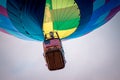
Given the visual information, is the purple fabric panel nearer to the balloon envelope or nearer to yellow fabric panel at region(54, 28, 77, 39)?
the balloon envelope

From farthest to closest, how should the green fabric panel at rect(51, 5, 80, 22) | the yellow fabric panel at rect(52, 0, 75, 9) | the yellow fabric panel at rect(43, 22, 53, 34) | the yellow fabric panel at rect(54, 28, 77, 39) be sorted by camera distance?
the yellow fabric panel at rect(54, 28, 77, 39) < the yellow fabric panel at rect(43, 22, 53, 34) < the green fabric panel at rect(51, 5, 80, 22) < the yellow fabric panel at rect(52, 0, 75, 9)

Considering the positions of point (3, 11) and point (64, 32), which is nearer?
point (3, 11)

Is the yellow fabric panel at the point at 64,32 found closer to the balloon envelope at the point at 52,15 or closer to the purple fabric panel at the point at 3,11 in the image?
the balloon envelope at the point at 52,15

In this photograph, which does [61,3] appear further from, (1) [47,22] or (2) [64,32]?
(2) [64,32]

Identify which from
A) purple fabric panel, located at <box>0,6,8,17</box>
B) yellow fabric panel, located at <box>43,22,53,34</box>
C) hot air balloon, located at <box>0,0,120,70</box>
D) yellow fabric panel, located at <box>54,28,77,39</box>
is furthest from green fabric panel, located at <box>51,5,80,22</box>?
purple fabric panel, located at <box>0,6,8,17</box>

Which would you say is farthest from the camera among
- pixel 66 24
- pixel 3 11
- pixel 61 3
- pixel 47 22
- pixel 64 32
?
pixel 64 32

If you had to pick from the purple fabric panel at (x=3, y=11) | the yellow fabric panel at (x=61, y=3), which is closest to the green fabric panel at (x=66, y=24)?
the yellow fabric panel at (x=61, y=3)

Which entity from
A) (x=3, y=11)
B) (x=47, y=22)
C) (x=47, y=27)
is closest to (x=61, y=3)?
(x=47, y=22)

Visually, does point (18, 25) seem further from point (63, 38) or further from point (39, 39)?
point (63, 38)
